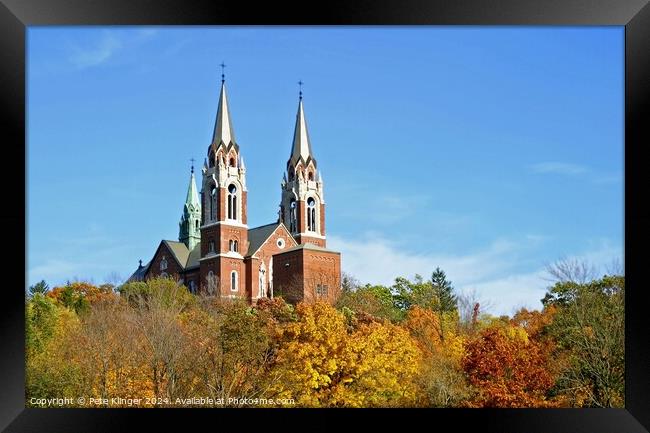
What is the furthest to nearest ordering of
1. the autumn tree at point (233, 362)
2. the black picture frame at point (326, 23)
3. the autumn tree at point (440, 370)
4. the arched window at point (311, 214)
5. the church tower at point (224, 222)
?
1. the arched window at point (311, 214)
2. the church tower at point (224, 222)
3. the autumn tree at point (440, 370)
4. the autumn tree at point (233, 362)
5. the black picture frame at point (326, 23)

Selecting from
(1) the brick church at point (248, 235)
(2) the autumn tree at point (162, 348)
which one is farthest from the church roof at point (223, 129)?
(2) the autumn tree at point (162, 348)

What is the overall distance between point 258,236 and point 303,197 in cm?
219

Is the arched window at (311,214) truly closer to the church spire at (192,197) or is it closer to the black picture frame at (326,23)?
the church spire at (192,197)

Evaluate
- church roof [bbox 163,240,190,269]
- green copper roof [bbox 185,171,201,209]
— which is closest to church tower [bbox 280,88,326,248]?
church roof [bbox 163,240,190,269]

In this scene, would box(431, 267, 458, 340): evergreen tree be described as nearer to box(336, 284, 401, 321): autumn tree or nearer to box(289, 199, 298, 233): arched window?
box(336, 284, 401, 321): autumn tree

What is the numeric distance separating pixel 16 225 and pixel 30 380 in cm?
572

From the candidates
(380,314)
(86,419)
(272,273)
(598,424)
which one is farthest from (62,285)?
(598,424)

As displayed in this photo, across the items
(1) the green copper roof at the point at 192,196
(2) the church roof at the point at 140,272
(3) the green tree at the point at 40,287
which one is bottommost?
(3) the green tree at the point at 40,287

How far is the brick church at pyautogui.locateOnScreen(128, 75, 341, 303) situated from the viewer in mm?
27938

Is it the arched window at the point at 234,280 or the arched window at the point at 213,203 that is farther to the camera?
the arched window at the point at 213,203

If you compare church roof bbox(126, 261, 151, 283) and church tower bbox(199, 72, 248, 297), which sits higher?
church tower bbox(199, 72, 248, 297)

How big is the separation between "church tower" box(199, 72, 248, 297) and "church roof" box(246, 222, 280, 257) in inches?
9.7

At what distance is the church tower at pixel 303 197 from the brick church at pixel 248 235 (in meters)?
0.03

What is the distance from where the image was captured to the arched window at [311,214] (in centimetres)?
3052
